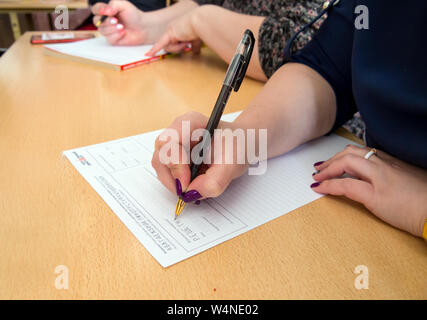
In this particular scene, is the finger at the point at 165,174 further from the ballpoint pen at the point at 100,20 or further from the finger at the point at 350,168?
the ballpoint pen at the point at 100,20

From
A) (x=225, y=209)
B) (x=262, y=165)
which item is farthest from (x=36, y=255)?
(x=262, y=165)

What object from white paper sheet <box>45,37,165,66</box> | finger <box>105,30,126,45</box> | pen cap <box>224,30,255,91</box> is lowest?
white paper sheet <box>45,37,165,66</box>

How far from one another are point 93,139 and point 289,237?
33cm

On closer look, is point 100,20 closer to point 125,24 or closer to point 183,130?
point 125,24

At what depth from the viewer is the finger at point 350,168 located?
0.43m

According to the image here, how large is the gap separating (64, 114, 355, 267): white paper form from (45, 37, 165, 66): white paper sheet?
441mm

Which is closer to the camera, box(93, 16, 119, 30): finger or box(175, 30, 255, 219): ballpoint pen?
box(175, 30, 255, 219): ballpoint pen

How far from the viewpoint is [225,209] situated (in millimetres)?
411

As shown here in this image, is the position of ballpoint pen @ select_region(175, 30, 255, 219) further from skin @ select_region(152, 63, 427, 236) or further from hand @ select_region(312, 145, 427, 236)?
hand @ select_region(312, 145, 427, 236)

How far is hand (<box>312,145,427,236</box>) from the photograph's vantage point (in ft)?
1.26

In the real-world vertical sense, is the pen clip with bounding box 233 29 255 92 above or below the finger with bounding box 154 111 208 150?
above

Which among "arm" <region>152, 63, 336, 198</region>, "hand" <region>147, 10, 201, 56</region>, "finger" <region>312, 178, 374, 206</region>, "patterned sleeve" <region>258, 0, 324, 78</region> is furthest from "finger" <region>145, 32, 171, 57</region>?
"finger" <region>312, 178, 374, 206</region>

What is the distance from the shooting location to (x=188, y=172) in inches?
15.3

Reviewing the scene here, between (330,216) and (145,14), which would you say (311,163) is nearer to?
(330,216)
